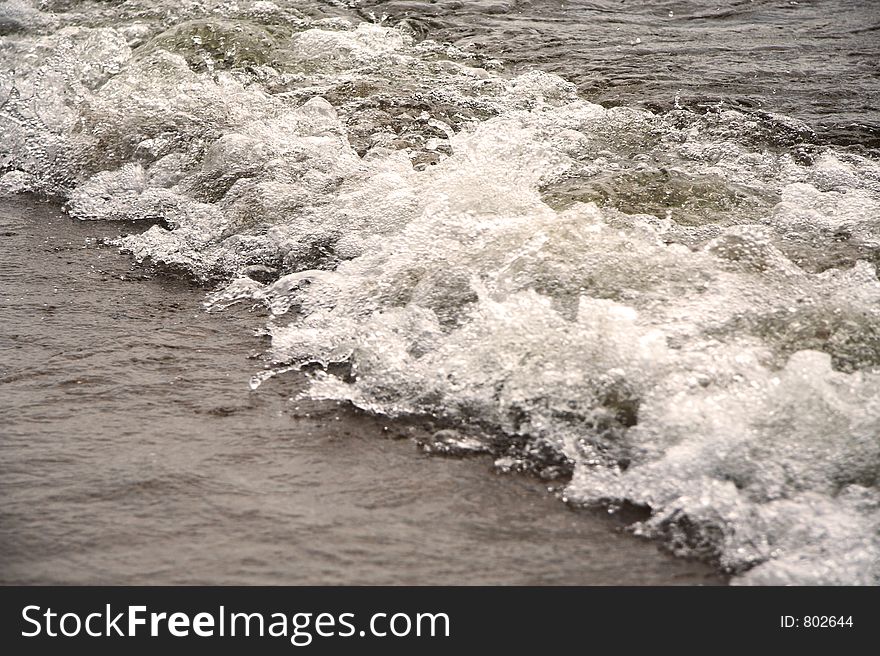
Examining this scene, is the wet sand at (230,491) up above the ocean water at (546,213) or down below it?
below

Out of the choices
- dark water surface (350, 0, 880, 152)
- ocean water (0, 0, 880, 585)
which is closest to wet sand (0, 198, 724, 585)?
ocean water (0, 0, 880, 585)

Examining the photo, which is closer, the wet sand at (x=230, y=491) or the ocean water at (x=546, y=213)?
the wet sand at (x=230, y=491)

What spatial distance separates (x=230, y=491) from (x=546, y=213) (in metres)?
1.65

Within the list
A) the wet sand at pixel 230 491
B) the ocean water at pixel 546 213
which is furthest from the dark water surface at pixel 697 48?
the wet sand at pixel 230 491

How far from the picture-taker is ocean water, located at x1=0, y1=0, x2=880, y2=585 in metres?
2.48

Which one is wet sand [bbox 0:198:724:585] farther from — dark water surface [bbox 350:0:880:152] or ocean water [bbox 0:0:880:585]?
Result: dark water surface [bbox 350:0:880:152]

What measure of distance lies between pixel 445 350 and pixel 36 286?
1570 millimetres

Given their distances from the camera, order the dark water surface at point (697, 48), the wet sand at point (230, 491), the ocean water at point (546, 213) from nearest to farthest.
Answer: the wet sand at point (230, 491) < the ocean water at point (546, 213) < the dark water surface at point (697, 48)

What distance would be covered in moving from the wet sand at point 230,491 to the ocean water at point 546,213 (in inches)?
4.8

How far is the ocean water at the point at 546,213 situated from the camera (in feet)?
8.13

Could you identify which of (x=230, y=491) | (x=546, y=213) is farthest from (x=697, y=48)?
(x=230, y=491)

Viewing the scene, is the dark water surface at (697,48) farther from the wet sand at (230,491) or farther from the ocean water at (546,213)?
the wet sand at (230,491)

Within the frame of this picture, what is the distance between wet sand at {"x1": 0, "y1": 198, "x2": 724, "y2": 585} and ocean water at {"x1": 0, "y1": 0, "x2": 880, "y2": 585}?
121mm

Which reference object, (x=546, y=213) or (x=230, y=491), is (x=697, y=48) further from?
(x=230, y=491)
